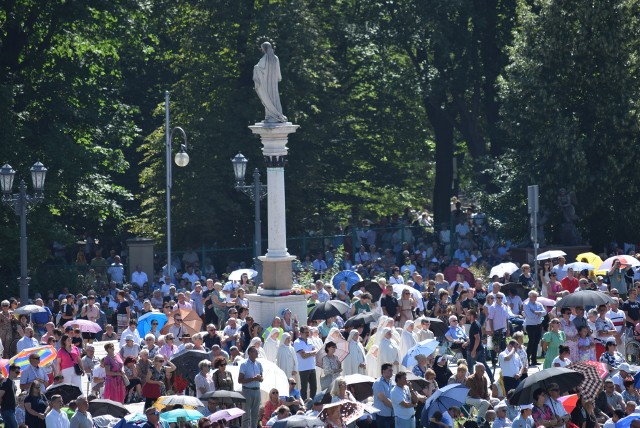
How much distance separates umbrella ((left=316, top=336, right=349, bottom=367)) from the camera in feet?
84.3

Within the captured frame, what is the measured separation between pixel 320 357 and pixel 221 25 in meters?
25.5

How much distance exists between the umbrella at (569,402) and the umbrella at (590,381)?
41 centimetres

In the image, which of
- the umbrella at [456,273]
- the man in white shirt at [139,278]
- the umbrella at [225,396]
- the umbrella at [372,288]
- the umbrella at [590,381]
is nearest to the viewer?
the umbrella at [225,396]

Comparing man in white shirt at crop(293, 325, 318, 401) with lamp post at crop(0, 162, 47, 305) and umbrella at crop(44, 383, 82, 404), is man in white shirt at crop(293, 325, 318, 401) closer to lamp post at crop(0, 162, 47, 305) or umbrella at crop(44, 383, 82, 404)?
Answer: umbrella at crop(44, 383, 82, 404)

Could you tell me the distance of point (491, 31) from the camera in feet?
170

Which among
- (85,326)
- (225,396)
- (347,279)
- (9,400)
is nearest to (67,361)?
(9,400)

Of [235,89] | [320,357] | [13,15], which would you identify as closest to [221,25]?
[235,89]

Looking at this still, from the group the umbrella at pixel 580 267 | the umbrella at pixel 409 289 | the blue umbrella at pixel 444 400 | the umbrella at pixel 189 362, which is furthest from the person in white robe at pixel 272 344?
the umbrella at pixel 580 267

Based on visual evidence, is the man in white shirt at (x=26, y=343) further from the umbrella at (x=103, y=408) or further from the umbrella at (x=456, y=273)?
the umbrella at (x=456, y=273)

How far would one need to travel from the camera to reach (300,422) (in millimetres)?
19750

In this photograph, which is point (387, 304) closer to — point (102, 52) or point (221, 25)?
point (102, 52)

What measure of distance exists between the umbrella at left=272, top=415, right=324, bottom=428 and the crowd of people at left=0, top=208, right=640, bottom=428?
63 centimetres

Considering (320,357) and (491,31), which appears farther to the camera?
(491,31)

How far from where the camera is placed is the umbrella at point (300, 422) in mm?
19703
